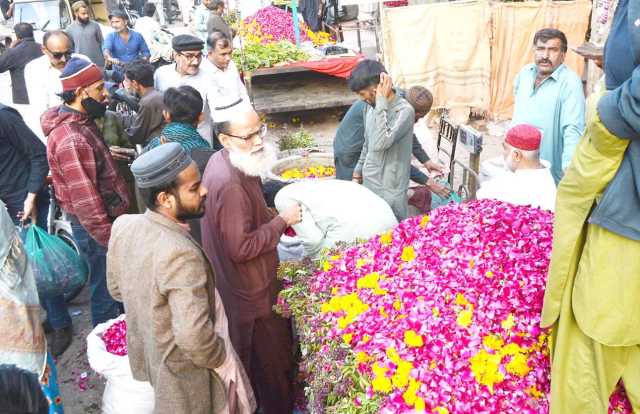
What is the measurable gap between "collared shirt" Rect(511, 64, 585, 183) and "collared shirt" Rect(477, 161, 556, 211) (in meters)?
1.19

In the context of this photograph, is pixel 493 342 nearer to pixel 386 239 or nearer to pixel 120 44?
pixel 386 239

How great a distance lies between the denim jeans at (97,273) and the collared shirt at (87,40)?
581 centimetres

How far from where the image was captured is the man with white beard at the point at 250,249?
116 inches

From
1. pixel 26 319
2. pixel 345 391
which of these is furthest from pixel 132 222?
pixel 345 391

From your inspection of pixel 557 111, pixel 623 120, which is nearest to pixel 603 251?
pixel 623 120

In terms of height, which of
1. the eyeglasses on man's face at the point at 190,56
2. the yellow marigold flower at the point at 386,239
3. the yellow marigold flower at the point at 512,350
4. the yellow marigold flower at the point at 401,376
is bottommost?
the yellow marigold flower at the point at 401,376

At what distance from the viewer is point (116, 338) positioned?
11.2ft

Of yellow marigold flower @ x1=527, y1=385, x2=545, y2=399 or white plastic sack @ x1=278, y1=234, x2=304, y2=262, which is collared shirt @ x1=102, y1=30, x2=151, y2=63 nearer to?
white plastic sack @ x1=278, y1=234, x2=304, y2=262

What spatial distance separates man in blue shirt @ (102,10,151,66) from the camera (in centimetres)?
862

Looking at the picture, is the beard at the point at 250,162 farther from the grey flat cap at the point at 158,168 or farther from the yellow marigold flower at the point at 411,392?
the yellow marigold flower at the point at 411,392

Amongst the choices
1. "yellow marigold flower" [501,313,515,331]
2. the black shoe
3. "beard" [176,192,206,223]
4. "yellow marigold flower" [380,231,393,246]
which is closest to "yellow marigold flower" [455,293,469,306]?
"yellow marigold flower" [501,313,515,331]

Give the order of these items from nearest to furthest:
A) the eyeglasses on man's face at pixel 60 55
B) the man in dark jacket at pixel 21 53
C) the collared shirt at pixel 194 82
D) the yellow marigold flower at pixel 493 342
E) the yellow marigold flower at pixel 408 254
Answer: the yellow marigold flower at pixel 493 342 → the yellow marigold flower at pixel 408 254 → the eyeglasses on man's face at pixel 60 55 → the collared shirt at pixel 194 82 → the man in dark jacket at pixel 21 53

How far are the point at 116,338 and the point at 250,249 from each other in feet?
3.85

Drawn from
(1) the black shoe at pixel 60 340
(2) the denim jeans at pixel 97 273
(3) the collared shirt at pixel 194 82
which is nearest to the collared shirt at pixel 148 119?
(3) the collared shirt at pixel 194 82
